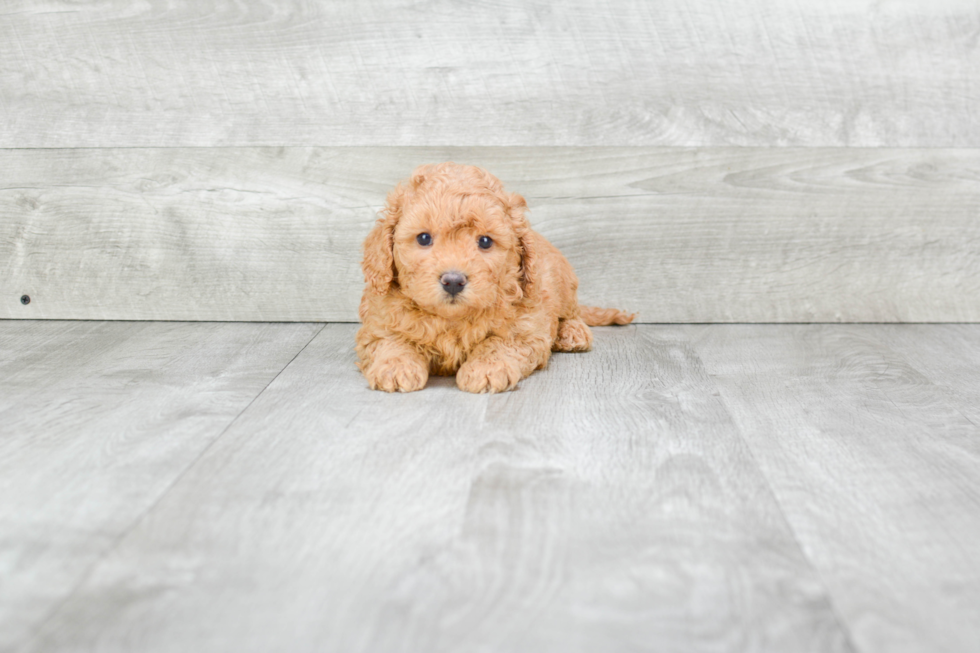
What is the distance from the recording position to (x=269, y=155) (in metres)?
2.95

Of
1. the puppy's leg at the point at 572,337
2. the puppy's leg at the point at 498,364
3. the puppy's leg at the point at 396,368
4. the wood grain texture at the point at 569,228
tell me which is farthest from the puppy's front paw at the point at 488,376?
the wood grain texture at the point at 569,228

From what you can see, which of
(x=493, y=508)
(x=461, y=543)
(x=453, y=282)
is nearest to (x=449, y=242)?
(x=453, y=282)

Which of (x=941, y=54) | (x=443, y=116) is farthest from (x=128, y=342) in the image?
(x=941, y=54)

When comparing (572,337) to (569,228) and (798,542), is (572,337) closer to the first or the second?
(569,228)

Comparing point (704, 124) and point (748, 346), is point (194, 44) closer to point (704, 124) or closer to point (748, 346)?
point (704, 124)

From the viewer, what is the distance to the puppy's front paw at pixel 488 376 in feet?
7.22

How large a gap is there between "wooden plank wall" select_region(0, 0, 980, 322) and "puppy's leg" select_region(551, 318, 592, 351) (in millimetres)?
422

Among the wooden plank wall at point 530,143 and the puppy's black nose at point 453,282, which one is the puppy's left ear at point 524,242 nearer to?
the puppy's black nose at point 453,282

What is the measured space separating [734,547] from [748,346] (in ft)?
4.74

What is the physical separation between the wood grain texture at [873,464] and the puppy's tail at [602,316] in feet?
0.91

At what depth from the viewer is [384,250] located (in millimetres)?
2186

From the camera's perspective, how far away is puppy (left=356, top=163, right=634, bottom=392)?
82.9 inches

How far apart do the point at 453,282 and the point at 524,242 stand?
294mm

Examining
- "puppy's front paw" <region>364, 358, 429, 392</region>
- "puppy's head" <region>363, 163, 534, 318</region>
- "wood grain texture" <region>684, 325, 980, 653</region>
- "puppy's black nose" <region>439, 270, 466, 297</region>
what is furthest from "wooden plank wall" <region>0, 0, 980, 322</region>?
"puppy's black nose" <region>439, 270, 466, 297</region>
